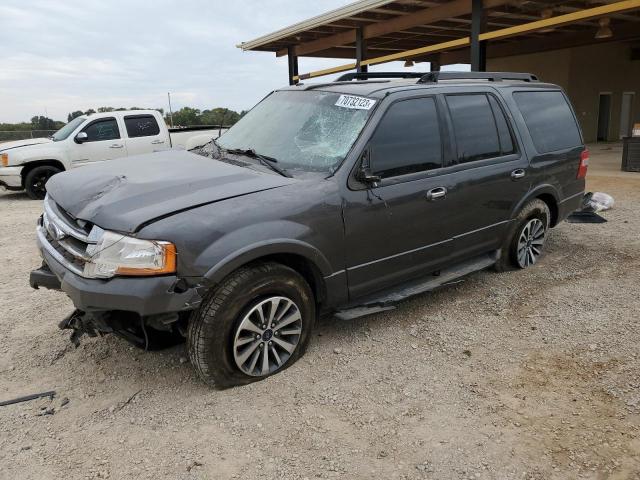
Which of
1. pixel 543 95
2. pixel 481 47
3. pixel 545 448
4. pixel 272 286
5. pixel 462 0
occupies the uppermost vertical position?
pixel 462 0

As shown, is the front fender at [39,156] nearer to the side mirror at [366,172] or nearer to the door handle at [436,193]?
the side mirror at [366,172]

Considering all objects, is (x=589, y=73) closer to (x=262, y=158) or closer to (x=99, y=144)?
(x=99, y=144)

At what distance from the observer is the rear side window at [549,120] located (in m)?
4.91

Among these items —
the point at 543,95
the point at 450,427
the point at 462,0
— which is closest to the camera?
the point at 450,427

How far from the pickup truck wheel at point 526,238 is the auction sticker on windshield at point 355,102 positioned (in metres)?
2.07

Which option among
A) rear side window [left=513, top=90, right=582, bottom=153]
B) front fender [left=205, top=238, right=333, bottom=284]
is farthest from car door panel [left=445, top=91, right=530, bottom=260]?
front fender [left=205, top=238, right=333, bottom=284]

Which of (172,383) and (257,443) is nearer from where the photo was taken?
(257,443)

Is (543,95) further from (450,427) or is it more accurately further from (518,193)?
(450,427)

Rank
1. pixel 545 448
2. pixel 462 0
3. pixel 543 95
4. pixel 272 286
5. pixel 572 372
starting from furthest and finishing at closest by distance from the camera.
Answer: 1. pixel 462 0
2. pixel 543 95
3. pixel 572 372
4. pixel 272 286
5. pixel 545 448

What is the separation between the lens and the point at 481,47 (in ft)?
37.7

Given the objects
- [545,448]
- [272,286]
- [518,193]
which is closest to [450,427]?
[545,448]

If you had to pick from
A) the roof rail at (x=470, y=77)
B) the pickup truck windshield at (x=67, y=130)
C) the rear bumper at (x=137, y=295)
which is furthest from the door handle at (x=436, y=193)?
the pickup truck windshield at (x=67, y=130)

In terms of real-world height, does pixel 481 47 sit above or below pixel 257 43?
below

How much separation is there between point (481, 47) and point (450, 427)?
10656mm
